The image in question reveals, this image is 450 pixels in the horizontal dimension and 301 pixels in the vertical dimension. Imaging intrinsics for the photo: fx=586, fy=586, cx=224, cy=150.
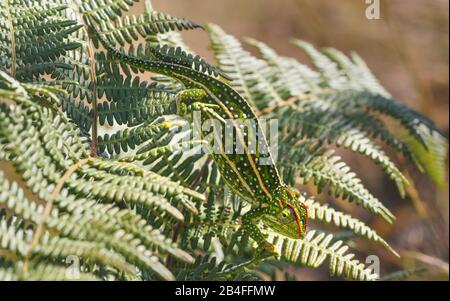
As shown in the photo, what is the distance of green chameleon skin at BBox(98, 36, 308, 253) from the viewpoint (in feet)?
4.64

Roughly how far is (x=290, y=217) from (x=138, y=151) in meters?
0.40

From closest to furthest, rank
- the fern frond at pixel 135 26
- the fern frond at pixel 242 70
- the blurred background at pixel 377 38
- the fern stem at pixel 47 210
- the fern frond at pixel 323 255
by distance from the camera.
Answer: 1. the fern stem at pixel 47 210
2. the fern frond at pixel 323 255
3. the fern frond at pixel 135 26
4. the fern frond at pixel 242 70
5. the blurred background at pixel 377 38

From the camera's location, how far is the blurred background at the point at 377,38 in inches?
141

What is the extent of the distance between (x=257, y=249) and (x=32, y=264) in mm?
566

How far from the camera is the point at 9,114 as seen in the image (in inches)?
44.1

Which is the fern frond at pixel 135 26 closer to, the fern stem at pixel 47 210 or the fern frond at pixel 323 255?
the fern stem at pixel 47 210

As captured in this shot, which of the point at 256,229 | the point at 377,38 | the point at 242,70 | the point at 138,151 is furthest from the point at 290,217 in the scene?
the point at 377,38

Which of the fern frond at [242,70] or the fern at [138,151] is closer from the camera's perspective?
the fern at [138,151]

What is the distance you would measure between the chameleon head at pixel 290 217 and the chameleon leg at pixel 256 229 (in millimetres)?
27

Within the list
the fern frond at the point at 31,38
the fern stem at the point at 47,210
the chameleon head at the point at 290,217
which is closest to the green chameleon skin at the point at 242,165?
the chameleon head at the point at 290,217

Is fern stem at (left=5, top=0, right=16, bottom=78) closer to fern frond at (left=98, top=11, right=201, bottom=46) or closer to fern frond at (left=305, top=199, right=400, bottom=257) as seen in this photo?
fern frond at (left=98, top=11, right=201, bottom=46)

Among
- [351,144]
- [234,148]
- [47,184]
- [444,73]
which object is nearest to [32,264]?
[47,184]

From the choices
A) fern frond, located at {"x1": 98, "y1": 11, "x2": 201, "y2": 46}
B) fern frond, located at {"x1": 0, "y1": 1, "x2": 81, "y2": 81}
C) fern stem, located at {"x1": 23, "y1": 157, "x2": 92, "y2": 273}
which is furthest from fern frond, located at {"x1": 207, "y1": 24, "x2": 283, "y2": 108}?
fern stem, located at {"x1": 23, "y1": 157, "x2": 92, "y2": 273}
